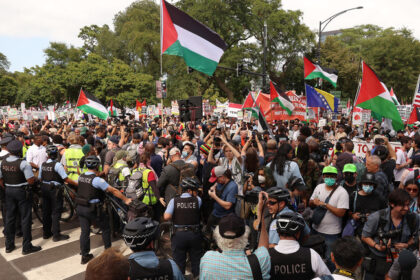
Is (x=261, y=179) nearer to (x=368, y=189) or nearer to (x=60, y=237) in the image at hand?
(x=368, y=189)

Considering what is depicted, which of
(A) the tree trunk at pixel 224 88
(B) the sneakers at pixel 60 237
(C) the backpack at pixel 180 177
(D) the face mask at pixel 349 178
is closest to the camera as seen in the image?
(D) the face mask at pixel 349 178

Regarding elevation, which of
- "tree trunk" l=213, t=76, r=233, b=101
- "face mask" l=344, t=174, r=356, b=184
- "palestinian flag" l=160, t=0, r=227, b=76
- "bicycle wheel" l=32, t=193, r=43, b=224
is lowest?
"bicycle wheel" l=32, t=193, r=43, b=224

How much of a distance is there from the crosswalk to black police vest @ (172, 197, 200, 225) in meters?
1.23

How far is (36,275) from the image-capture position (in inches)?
203

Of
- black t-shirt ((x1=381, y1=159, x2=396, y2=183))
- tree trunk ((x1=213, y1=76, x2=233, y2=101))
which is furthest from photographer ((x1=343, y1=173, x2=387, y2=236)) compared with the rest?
tree trunk ((x1=213, y1=76, x2=233, y2=101))

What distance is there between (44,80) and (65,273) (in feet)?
149

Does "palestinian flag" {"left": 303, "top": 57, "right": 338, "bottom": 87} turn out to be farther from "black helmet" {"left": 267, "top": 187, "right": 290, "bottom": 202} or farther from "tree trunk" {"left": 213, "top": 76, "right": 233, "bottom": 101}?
"tree trunk" {"left": 213, "top": 76, "right": 233, "bottom": 101}

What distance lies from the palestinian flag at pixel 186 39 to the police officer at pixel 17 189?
3635mm

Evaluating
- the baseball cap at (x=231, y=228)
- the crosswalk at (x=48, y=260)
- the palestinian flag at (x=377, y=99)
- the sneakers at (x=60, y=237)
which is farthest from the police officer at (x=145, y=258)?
the palestinian flag at (x=377, y=99)

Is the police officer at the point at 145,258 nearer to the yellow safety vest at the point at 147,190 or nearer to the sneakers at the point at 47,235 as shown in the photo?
the yellow safety vest at the point at 147,190

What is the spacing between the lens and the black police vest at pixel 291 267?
2537mm

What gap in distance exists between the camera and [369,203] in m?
4.10

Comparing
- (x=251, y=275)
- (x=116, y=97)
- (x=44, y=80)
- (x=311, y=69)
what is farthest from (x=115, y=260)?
(x=44, y=80)

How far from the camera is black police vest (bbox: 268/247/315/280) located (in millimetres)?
2537
